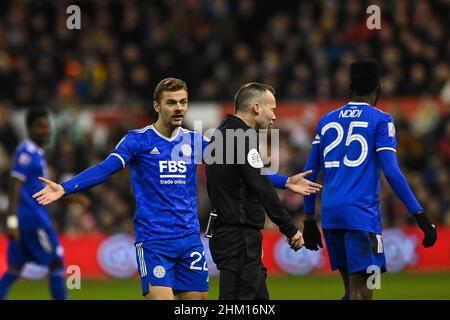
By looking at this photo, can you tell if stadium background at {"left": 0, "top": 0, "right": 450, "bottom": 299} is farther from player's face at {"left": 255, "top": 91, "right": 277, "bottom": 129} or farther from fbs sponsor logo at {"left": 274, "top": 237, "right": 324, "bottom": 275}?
player's face at {"left": 255, "top": 91, "right": 277, "bottom": 129}

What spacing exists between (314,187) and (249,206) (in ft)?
1.78

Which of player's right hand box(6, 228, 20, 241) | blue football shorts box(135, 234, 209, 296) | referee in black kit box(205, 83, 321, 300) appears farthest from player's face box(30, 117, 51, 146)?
referee in black kit box(205, 83, 321, 300)

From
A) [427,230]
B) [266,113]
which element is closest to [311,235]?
[427,230]

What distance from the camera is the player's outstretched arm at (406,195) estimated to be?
8.12 meters

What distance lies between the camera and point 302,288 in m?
15.0

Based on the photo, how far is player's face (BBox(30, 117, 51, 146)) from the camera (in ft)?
39.1

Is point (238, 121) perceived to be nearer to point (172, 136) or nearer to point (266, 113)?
point (266, 113)

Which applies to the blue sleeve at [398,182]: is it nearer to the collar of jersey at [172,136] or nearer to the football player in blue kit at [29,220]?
the collar of jersey at [172,136]

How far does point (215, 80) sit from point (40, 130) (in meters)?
9.50

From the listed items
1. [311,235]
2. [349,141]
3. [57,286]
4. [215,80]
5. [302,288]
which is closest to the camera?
[349,141]

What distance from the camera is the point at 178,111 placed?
8.40m

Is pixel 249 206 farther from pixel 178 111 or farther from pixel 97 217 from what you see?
pixel 97 217

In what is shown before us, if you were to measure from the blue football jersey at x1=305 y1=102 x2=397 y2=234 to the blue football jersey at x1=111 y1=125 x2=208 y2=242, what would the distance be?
1.12 meters
